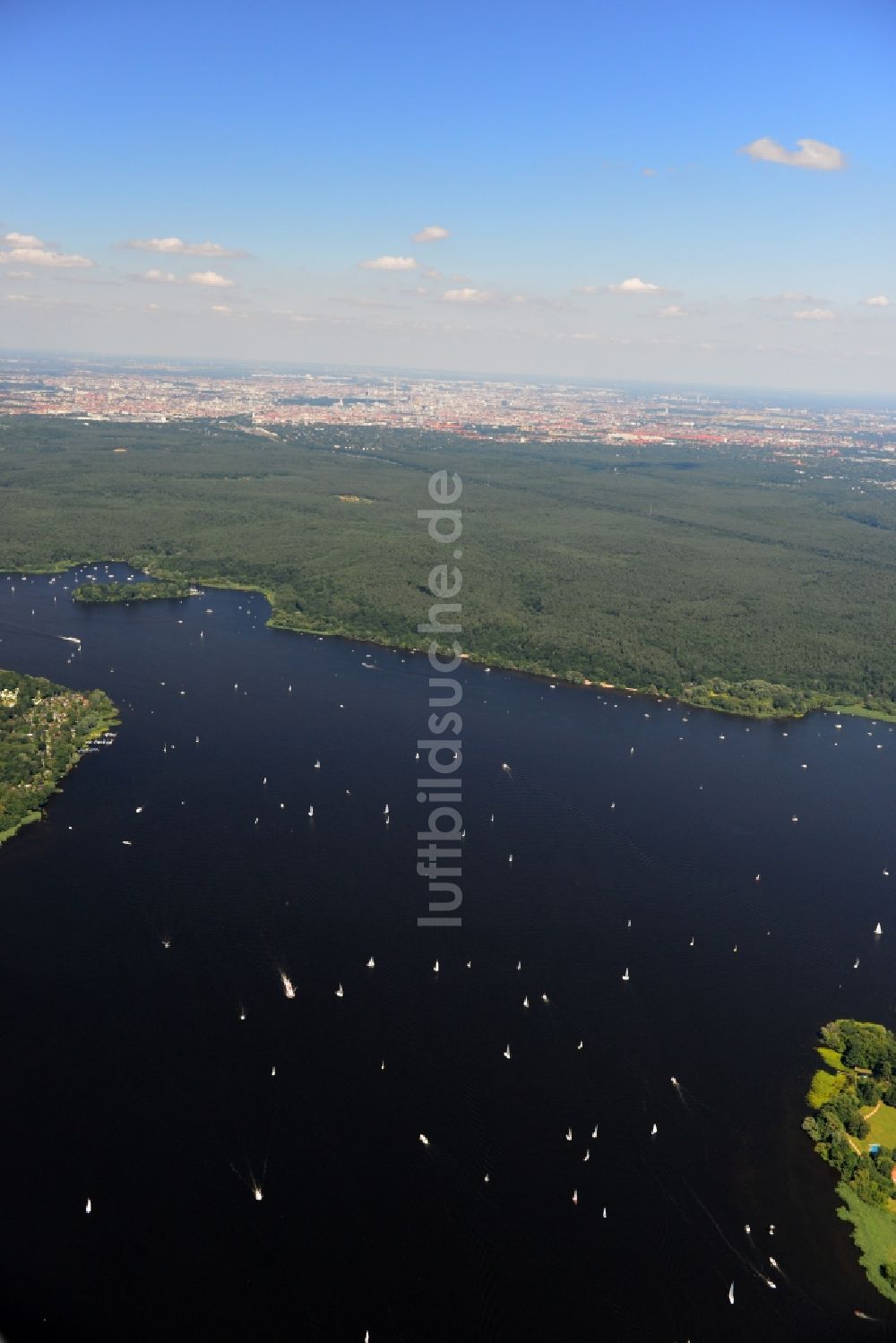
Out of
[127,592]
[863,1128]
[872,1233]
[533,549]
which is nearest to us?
[872,1233]

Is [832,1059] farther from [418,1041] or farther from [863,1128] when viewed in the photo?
[418,1041]

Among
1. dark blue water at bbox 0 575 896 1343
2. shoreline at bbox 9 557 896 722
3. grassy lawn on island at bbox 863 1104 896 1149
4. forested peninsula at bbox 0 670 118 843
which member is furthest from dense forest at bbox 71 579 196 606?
A: grassy lawn on island at bbox 863 1104 896 1149

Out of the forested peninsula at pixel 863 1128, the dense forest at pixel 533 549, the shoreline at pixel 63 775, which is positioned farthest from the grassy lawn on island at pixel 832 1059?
the dense forest at pixel 533 549

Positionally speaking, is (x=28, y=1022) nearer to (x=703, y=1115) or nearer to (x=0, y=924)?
(x=0, y=924)

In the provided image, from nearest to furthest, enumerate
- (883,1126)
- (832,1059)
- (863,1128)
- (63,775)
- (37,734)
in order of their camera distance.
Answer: (863,1128) < (883,1126) < (832,1059) < (63,775) < (37,734)

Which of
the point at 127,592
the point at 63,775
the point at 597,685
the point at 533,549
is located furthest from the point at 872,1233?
the point at 533,549

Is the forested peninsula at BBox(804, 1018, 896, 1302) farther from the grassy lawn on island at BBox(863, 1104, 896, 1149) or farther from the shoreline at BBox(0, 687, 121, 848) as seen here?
the shoreline at BBox(0, 687, 121, 848)

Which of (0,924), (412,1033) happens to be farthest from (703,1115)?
(0,924)
